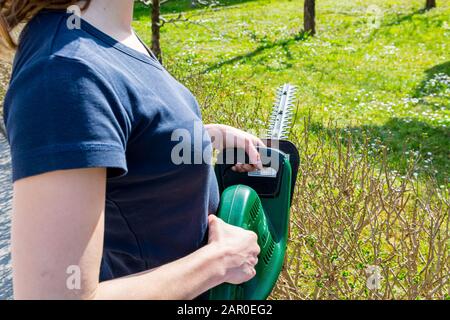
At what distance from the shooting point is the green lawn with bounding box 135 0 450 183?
20.9 ft

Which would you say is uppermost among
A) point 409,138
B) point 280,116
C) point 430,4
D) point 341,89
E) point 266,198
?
point 430,4

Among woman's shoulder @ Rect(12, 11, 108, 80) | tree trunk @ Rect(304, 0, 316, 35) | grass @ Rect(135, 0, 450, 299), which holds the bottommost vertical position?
grass @ Rect(135, 0, 450, 299)

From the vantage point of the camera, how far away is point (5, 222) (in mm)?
3766

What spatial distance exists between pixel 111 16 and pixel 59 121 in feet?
1.03

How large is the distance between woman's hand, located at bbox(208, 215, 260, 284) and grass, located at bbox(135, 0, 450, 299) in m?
1.07

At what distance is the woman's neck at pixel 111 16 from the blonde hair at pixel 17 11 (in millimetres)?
18

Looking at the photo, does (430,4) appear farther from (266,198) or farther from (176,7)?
(266,198)

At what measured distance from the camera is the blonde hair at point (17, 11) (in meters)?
0.93

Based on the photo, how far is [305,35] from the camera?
1077 cm

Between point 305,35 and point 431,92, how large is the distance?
3.67m

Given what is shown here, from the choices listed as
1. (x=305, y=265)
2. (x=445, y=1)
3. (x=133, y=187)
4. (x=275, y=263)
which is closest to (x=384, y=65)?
(x=445, y=1)

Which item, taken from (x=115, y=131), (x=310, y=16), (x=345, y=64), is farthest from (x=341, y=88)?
(x=115, y=131)

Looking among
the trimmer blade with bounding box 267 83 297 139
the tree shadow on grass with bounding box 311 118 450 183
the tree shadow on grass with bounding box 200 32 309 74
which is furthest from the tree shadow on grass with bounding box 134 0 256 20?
the trimmer blade with bounding box 267 83 297 139

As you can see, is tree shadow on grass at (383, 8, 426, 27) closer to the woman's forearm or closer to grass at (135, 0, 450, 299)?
grass at (135, 0, 450, 299)
